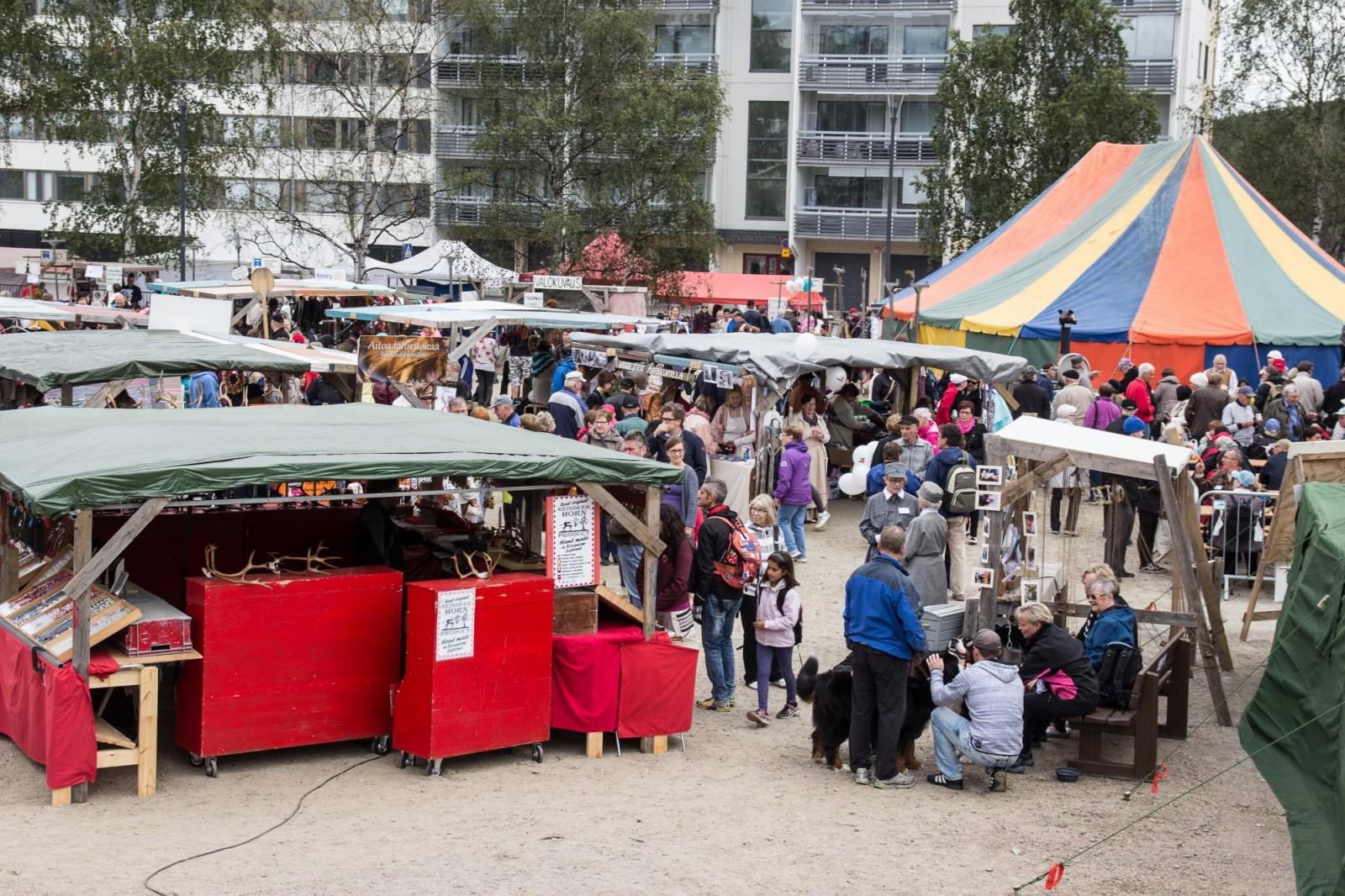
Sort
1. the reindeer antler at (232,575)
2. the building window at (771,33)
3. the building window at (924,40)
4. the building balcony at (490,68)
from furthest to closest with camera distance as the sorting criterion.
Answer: the building window at (771,33) < the building window at (924,40) < the building balcony at (490,68) < the reindeer antler at (232,575)

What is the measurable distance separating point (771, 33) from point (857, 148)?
5.29 metres

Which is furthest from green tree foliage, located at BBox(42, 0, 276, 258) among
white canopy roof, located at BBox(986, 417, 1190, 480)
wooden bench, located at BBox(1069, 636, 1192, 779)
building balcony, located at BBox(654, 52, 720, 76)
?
wooden bench, located at BBox(1069, 636, 1192, 779)

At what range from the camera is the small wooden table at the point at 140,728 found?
27.4 ft

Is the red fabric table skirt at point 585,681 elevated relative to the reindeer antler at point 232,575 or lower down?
lower down

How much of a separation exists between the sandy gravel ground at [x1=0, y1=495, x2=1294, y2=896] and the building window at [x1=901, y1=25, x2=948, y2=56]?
4697cm

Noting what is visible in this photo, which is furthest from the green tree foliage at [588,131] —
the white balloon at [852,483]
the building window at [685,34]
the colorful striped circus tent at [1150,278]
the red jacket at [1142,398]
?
the white balloon at [852,483]

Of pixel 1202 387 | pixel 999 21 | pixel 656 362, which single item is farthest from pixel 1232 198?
pixel 999 21

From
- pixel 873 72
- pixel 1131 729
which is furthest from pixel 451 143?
pixel 1131 729

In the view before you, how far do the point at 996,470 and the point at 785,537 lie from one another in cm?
569

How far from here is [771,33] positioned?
5519 cm

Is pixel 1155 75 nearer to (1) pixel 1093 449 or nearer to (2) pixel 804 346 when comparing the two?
(2) pixel 804 346

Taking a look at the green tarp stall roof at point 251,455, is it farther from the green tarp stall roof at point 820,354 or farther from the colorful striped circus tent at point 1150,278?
the colorful striped circus tent at point 1150,278

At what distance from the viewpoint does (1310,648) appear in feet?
28.6

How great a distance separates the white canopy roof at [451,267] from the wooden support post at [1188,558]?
24739mm
